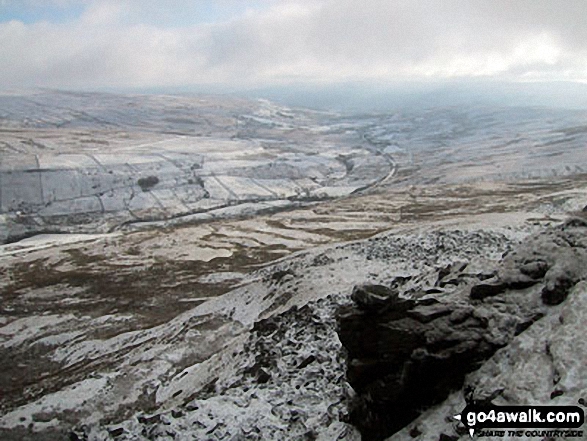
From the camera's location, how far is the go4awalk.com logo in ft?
31.6

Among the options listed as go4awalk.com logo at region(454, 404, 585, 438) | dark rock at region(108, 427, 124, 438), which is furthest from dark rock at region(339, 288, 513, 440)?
dark rock at region(108, 427, 124, 438)

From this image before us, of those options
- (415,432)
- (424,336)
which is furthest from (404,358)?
(415,432)

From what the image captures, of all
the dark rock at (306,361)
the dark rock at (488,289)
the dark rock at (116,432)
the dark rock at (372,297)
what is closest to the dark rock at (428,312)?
the dark rock at (372,297)

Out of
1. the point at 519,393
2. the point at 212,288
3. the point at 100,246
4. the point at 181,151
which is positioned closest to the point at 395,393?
the point at 519,393

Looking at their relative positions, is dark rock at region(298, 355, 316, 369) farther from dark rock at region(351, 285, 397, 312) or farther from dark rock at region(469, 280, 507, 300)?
dark rock at region(469, 280, 507, 300)

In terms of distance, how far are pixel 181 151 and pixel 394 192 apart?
9664 cm

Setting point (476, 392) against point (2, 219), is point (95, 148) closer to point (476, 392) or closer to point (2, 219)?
point (2, 219)

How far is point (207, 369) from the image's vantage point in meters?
23.0

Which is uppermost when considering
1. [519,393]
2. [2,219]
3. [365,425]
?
[519,393]

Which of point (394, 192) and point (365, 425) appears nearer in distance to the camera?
point (365, 425)

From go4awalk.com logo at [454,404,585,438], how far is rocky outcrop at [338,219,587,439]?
0.58m

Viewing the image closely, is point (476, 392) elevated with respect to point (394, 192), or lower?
elevated

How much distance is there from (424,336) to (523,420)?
10.6 feet

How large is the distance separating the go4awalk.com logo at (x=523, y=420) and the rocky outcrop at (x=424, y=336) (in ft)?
1.89
